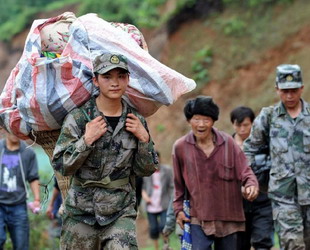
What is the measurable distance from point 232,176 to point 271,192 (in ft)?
1.85

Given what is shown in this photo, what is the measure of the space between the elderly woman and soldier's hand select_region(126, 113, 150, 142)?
5.21ft

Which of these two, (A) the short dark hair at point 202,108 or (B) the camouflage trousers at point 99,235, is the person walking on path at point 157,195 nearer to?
(A) the short dark hair at point 202,108

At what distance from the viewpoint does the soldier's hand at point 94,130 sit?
18.0ft

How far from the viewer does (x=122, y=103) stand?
5.83 m

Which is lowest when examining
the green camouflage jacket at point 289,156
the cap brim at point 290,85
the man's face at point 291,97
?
the green camouflage jacket at point 289,156

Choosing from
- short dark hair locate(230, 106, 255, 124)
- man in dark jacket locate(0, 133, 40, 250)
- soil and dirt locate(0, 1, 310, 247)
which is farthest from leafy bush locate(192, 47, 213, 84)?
short dark hair locate(230, 106, 255, 124)

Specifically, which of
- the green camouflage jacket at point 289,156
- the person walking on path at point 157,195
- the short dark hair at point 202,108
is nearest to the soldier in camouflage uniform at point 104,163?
the short dark hair at point 202,108

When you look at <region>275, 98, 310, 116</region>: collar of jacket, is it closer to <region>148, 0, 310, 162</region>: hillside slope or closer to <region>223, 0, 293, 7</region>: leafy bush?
<region>148, 0, 310, 162</region>: hillside slope

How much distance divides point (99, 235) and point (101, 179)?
44 cm

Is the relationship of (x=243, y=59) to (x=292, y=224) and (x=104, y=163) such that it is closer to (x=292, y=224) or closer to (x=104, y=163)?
(x=292, y=224)

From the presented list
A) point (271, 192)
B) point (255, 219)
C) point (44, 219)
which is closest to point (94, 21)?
point (271, 192)

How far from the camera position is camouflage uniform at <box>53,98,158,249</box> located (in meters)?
5.64

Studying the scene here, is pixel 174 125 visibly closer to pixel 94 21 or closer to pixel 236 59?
pixel 236 59

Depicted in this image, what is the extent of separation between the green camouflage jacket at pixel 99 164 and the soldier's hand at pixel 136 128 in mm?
39
